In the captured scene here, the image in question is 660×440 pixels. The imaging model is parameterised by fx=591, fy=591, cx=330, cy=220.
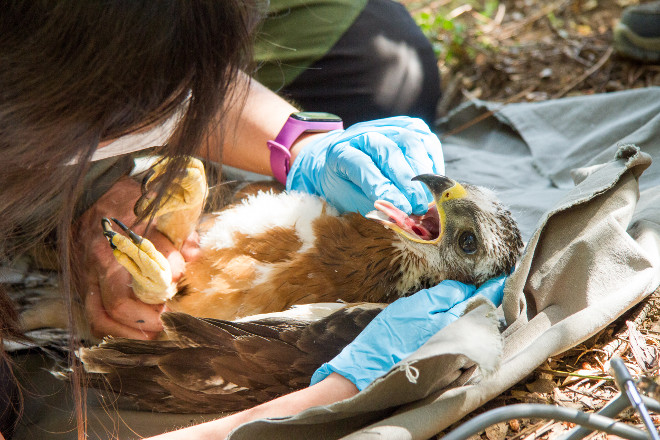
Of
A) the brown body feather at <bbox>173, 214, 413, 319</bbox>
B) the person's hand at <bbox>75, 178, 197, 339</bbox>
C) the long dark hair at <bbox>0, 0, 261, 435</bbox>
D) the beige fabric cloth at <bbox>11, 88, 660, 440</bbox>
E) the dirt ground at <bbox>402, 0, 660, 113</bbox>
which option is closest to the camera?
the long dark hair at <bbox>0, 0, 261, 435</bbox>

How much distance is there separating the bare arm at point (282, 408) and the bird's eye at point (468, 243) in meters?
0.72

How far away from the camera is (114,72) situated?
4.37 feet

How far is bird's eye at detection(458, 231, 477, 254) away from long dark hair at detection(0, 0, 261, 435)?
1.05m

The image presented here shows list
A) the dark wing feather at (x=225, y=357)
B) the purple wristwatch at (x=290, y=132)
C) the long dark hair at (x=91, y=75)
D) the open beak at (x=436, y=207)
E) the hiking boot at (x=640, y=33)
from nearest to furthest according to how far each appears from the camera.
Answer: the long dark hair at (x=91, y=75)
the dark wing feather at (x=225, y=357)
the open beak at (x=436, y=207)
the purple wristwatch at (x=290, y=132)
the hiking boot at (x=640, y=33)

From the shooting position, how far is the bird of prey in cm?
191

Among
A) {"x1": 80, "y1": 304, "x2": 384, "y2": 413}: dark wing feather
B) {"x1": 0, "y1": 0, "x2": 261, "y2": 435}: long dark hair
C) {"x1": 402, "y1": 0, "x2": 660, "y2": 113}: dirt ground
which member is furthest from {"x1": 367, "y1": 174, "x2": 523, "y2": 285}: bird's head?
{"x1": 402, "y1": 0, "x2": 660, "y2": 113}: dirt ground

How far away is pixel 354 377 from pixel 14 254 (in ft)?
4.60

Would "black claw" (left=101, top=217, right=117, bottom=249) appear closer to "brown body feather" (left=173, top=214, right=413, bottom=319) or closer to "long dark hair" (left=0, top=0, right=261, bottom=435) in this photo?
"brown body feather" (left=173, top=214, right=413, bottom=319)

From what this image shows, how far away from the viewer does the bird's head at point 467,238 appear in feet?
6.95

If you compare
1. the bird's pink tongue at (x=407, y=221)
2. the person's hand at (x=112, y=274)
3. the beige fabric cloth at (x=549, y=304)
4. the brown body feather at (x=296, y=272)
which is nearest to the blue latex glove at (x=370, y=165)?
the bird's pink tongue at (x=407, y=221)

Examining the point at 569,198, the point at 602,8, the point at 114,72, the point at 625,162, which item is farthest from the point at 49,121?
the point at 602,8

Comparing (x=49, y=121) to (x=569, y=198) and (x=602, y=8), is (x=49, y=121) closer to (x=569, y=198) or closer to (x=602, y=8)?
(x=569, y=198)

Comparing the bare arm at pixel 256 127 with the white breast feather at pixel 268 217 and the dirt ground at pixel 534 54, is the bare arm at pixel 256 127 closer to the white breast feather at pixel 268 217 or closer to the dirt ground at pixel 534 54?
the white breast feather at pixel 268 217

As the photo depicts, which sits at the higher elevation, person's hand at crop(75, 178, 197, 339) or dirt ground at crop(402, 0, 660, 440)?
person's hand at crop(75, 178, 197, 339)
